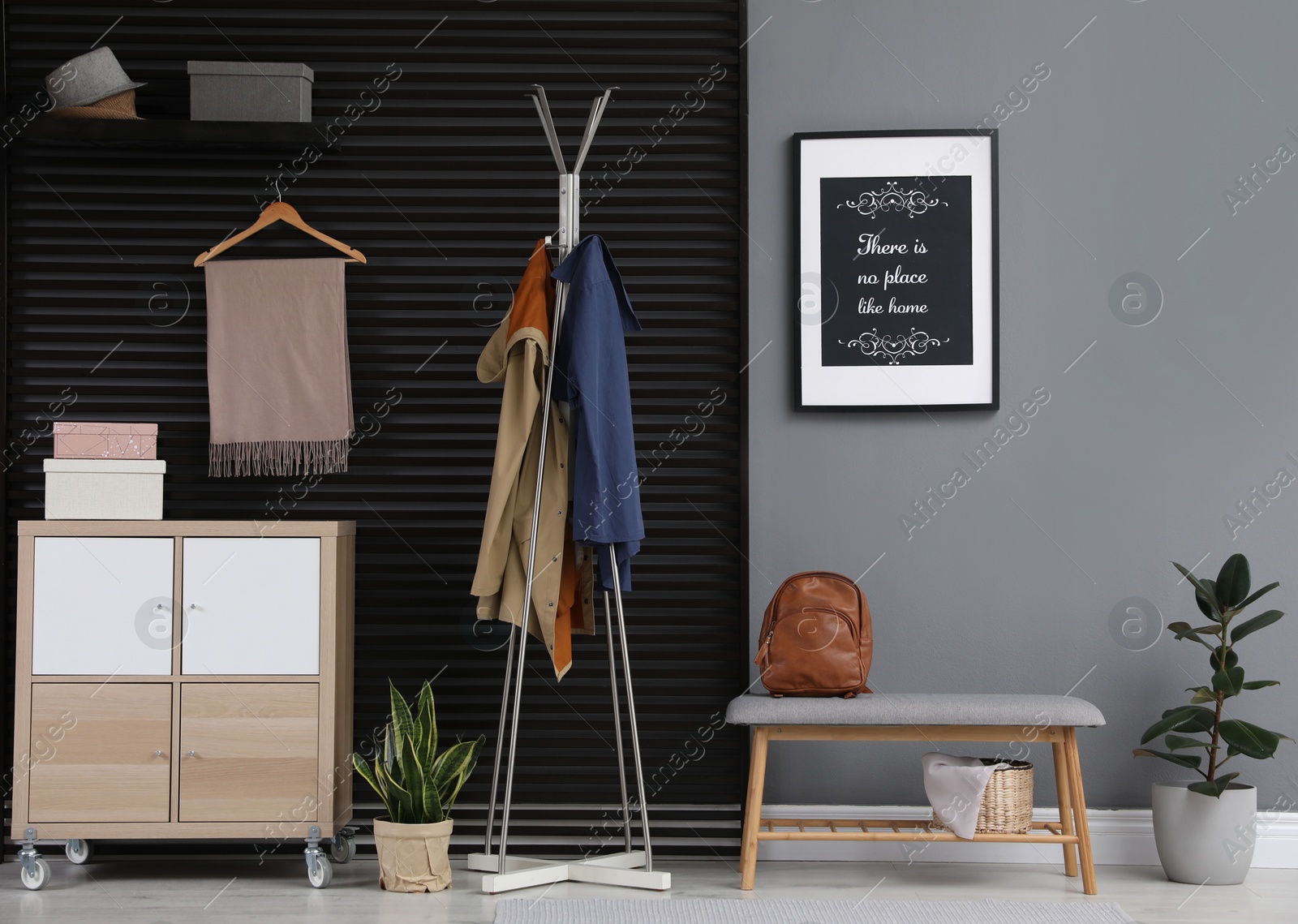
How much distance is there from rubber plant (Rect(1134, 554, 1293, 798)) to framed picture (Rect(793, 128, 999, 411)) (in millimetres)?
739

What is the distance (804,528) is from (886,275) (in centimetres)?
75

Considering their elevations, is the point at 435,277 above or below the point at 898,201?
below

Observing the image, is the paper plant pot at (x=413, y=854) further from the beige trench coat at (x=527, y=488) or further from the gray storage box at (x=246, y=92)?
the gray storage box at (x=246, y=92)

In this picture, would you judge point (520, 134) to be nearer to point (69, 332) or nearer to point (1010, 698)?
point (69, 332)

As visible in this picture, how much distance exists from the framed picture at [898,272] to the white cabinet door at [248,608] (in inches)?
56.0

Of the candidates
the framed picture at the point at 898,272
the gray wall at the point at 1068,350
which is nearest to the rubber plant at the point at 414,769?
the gray wall at the point at 1068,350

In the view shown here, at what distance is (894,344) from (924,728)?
1.06 m

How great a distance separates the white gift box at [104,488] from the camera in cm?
259

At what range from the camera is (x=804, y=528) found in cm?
294

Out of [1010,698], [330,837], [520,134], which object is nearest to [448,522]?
[330,837]

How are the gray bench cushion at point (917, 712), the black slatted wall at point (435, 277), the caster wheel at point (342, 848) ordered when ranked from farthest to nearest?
1. the black slatted wall at point (435, 277)
2. the caster wheel at point (342, 848)
3. the gray bench cushion at point (917, 712)

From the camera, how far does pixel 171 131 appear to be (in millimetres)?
2775

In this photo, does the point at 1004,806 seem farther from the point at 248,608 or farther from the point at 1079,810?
the point at 248,608

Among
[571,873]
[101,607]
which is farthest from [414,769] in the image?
[101,607]
